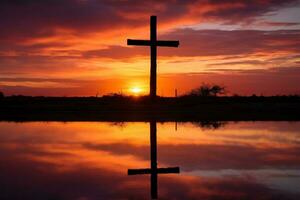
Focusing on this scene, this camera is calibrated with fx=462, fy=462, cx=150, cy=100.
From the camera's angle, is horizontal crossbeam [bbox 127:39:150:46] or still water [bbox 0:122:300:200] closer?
still water [bbox 0:122:300:200]

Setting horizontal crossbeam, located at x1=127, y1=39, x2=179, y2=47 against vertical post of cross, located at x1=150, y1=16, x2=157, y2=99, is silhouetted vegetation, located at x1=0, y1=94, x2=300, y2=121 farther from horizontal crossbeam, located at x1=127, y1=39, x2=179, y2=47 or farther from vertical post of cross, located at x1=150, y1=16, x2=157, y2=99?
horizontal crossbeam, located at x1=127, y1=39, x2=179, y2=47

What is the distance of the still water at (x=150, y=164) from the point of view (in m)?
7.98

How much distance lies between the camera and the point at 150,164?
10.8m

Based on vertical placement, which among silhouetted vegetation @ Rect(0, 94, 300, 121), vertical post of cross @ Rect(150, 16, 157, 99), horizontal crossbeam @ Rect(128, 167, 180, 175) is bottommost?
horizontal crossbeam @ Rect(128, 167, 180, 175)

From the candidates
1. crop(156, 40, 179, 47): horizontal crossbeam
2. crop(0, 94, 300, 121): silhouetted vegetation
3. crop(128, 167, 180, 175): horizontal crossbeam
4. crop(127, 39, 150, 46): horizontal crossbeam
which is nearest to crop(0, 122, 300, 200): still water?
crop(128, 167, 180, 175): horizontal crossbeam

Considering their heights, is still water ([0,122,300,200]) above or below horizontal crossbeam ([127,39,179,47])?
below

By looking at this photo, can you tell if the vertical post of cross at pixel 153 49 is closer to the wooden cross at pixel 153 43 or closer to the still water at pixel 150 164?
the wooden cross at pixel 153 43

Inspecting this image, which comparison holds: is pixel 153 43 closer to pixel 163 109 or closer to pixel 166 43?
pixel 166 43

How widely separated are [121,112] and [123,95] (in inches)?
394

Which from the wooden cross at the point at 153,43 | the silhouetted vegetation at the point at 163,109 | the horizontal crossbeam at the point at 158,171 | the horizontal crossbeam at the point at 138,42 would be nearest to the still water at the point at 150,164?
the horizontal crossbeam at the point at 158,171

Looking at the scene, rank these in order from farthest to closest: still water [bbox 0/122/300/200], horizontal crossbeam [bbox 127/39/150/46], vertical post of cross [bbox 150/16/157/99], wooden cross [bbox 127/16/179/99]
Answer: vertical post of cross [bbox 150/16/157/99]
wooden cross [bbox 127/16/179/99]
horizontal crossbeam [bbox 127/39/150/46]
still water [bbox 0/122/300/200]

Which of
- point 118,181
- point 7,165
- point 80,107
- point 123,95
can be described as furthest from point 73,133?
point 123,95

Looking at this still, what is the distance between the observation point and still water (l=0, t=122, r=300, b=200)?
7977mm

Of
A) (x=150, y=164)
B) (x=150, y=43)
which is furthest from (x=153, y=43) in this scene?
(x=150, y=164)
